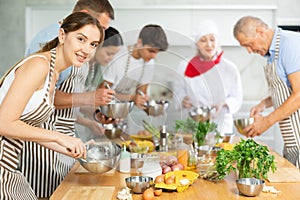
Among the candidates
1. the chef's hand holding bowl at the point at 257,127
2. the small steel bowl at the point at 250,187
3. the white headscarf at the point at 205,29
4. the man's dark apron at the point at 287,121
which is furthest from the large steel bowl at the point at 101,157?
the white headscarf at the point at 205,29

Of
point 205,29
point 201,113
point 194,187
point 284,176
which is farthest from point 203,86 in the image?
point 205,29

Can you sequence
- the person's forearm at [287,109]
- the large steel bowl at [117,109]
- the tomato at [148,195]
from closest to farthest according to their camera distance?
the tomato at [148,195] → the large steel bowl at [117,109] → the person's forearm at [287,109]

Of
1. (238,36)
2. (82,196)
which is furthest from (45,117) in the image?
(238,36)

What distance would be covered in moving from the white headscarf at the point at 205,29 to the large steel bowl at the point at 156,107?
57.3 inches

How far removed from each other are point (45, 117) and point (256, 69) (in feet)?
10.7

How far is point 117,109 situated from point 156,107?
318 mm

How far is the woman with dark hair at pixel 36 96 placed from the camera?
2.00m

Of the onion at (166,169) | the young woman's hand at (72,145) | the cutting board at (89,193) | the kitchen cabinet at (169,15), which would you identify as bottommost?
the cutting board at (89,193)

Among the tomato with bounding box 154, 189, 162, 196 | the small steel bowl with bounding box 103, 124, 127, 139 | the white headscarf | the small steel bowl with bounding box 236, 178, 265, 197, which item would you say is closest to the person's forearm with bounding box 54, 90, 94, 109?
the small steel bowl with bounding box 103, 124, 127, 139

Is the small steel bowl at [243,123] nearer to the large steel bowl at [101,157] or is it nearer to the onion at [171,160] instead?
the onion at [171,160]

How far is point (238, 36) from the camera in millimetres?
3100

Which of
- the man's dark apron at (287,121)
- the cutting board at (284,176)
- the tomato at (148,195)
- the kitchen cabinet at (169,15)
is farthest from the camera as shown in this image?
the kitchen cabinet at (169,15)

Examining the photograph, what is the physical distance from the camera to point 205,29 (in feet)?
15.1

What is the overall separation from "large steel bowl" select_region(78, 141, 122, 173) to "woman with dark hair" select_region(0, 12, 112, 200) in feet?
0.41
